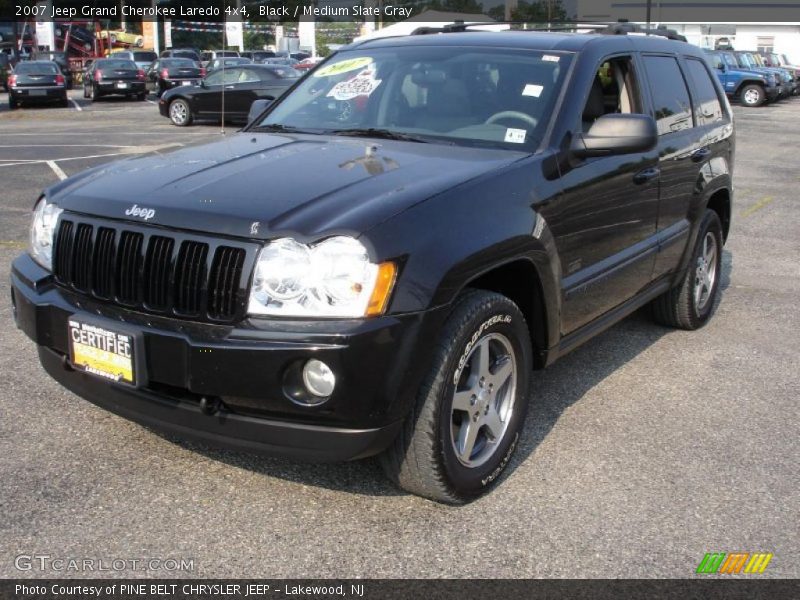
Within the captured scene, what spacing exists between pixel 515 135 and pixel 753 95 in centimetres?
3063

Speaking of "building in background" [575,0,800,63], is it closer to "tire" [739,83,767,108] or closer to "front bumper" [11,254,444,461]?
"tire" [739,83,767,108]

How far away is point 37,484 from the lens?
348 cm

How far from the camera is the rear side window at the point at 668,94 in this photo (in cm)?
495

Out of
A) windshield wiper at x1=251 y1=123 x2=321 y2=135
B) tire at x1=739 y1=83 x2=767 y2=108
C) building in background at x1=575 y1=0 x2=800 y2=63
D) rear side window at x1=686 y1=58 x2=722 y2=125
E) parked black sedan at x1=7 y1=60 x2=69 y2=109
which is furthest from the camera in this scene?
building in background at x1=575 y1=0 x2=800 y2=63

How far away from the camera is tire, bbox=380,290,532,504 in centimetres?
314

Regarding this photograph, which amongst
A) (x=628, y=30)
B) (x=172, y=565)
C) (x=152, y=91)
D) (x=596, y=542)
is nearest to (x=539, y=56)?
(x=628, y=30)

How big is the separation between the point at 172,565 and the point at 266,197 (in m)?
1.29

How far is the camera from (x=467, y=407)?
3406mm

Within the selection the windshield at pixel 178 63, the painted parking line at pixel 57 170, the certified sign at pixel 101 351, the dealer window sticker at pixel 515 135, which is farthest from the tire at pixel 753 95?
the certified sign at pixel 101 351

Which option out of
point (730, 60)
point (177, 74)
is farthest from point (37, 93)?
point (730, 60)

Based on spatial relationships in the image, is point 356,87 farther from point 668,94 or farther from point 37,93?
point 37,93

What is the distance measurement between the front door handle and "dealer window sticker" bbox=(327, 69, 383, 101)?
1376 mm

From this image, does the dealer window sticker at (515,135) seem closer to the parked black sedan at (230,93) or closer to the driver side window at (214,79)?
the parked black sedan at (230,93)

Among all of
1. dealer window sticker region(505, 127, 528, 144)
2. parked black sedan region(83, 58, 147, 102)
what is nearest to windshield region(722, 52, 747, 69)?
parked black sedan region(83, 58, 147, 102)
